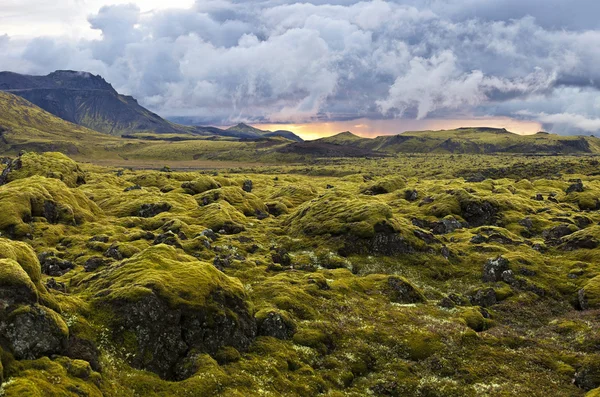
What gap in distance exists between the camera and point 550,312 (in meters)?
55.4

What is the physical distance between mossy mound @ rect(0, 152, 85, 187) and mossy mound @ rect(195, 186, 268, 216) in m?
37.6

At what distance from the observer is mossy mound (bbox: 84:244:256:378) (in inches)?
1319

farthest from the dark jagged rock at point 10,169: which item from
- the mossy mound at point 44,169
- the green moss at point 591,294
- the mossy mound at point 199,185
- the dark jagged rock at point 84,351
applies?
the green moss at point 591,294

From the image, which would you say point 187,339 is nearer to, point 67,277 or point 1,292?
point 1,292

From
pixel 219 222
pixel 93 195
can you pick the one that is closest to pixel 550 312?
pixel 219 222

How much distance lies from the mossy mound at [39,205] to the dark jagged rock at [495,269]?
7089 centimetres

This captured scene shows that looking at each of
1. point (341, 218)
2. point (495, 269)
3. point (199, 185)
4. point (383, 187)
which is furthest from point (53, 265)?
point (383, 187)

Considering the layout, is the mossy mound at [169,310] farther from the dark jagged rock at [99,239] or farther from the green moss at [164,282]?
the dark jagged rock at [99,239]

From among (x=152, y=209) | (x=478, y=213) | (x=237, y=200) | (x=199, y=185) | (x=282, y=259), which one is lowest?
(x=282, y=259)

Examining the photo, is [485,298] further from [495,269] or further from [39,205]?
[39,205]

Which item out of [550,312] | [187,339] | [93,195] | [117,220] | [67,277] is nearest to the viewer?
[187,339]

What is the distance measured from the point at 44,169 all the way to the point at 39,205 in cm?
4179

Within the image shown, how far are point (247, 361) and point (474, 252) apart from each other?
52.5 meters

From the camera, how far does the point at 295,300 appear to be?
49906mm
